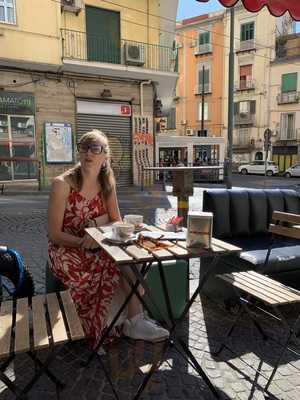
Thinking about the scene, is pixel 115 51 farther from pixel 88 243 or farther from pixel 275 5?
pixel 88 243

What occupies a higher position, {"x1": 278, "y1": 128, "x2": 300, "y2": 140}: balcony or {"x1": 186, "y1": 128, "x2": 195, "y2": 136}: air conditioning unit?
{"x1": 186, "y1": 128, "x2": 195, "y2": 136}: air conditioning unit

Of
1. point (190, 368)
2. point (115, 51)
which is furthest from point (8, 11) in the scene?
point (190, 368)

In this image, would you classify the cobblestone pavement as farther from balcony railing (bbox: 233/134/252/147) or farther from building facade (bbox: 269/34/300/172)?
balcony railing (bbox: 233/134/252/147)

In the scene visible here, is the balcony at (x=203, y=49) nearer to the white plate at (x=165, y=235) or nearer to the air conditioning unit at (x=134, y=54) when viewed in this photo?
the air conditioning unit at (x=134, y=54)

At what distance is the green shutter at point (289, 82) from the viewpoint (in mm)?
32972

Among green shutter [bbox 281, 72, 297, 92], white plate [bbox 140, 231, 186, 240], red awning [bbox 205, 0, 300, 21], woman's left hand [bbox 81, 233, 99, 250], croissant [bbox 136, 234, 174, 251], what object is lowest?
woman's left hand [bbox 81, 233, 99, 250]

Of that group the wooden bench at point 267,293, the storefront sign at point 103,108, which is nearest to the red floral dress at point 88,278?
the wooden bench at point 267,293

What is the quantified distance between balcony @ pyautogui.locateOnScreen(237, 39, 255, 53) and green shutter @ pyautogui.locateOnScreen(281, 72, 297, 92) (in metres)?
4.11

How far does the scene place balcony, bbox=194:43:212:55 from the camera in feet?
120

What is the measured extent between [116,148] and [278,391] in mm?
13541

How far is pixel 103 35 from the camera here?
14.3 meters

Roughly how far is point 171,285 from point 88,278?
83 cm

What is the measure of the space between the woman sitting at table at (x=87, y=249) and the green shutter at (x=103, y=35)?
12.3 m

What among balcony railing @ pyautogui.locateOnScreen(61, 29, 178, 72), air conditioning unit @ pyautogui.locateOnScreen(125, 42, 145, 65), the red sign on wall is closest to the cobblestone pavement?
balcony railing @ pyautogui.locateOnScreen(61, 29, 178, 72)
